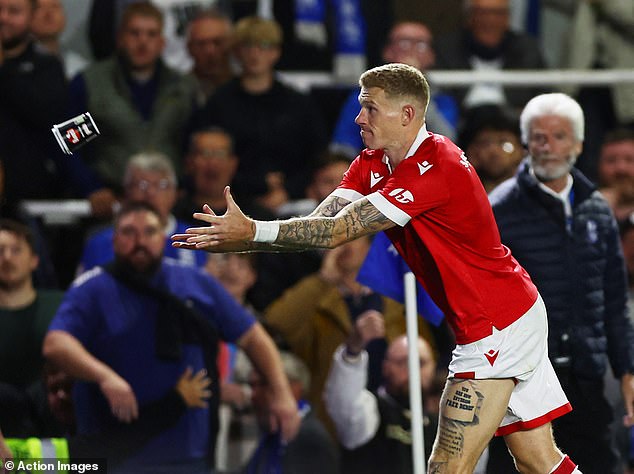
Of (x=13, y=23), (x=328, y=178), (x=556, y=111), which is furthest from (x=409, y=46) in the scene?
(x=556, y=111)

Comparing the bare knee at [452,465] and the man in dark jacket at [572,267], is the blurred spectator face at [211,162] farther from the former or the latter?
the bare knee at [452,465]

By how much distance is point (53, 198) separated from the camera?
9984mm

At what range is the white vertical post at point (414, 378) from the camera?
7484mm

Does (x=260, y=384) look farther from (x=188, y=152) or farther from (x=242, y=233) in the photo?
(x=242, y=233)

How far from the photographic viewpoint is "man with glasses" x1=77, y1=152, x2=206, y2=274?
9.06 meters

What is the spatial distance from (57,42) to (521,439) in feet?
17.7

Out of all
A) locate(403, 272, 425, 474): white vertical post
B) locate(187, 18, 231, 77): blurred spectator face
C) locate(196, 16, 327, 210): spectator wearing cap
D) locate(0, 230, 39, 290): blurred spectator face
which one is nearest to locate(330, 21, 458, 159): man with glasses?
locate(196, 16, 327, 210): spectator wearing cap

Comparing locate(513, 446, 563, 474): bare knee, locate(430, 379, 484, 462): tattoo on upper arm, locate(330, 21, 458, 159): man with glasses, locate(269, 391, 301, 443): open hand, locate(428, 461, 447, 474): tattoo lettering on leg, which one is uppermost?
locate(330, 21, 458, 159): man with glasses

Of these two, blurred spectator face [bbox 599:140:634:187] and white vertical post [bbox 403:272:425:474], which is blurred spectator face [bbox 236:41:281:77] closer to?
blurred spectator face [bbox 599:140:634:187]

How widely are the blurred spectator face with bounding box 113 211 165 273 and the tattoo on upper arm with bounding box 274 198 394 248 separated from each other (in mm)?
2710

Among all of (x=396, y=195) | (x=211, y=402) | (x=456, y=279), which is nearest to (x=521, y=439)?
(x=456, y=279)

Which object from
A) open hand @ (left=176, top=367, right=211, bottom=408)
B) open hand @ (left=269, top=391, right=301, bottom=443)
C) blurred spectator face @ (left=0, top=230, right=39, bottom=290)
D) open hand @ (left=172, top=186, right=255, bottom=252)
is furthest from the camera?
blurred spectator face @ (left=0, top=230, right=39, bottom=290)

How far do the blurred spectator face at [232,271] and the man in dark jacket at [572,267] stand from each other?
7.47 feet

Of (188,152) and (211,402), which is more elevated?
(188,152)
